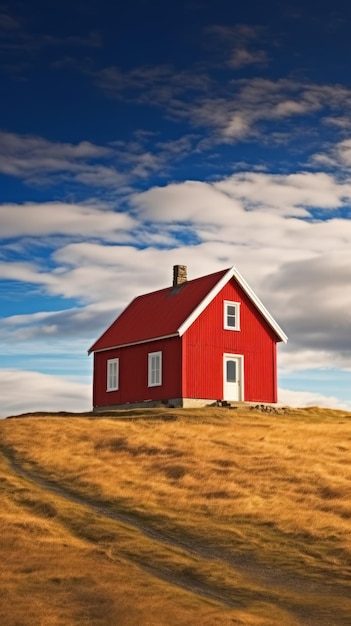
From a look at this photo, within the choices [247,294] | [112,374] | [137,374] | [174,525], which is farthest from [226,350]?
[174,525]

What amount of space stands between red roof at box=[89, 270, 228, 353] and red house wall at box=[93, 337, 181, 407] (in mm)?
657

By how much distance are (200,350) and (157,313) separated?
5939 millimetres

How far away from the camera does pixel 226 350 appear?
2046 inches

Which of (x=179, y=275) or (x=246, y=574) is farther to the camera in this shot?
(x=179, y=275)

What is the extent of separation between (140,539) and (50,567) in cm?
355

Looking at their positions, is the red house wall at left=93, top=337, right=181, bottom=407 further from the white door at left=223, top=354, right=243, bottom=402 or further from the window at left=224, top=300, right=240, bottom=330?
the window at left=224, top=300, right=240, bottom=330

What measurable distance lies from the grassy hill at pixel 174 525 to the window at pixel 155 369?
9.74 meters

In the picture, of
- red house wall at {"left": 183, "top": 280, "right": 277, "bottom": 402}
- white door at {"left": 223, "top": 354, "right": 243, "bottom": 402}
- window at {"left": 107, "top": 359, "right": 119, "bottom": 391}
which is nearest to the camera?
red house wall at {"left": 183, "top": 280, "right": 277, "bottom": 402}

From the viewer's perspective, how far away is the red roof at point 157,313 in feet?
171

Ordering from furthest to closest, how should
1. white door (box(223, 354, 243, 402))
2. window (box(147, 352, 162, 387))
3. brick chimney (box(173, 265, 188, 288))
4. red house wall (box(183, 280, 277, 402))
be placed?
brick chimney (box(173, 265, 188, 288))
window (box(147, 352, 162, 387))
white door (box(223, 354, 243, 402))
red house wall (box(183, 280, 277, 402))

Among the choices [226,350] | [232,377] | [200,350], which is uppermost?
[226,350]

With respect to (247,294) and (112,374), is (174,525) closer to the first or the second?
(247,294)

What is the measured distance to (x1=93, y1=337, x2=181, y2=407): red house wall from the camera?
166 feet

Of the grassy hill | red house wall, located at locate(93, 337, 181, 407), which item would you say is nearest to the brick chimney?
red house wall, located at locate(93, 337, 181, 407)
